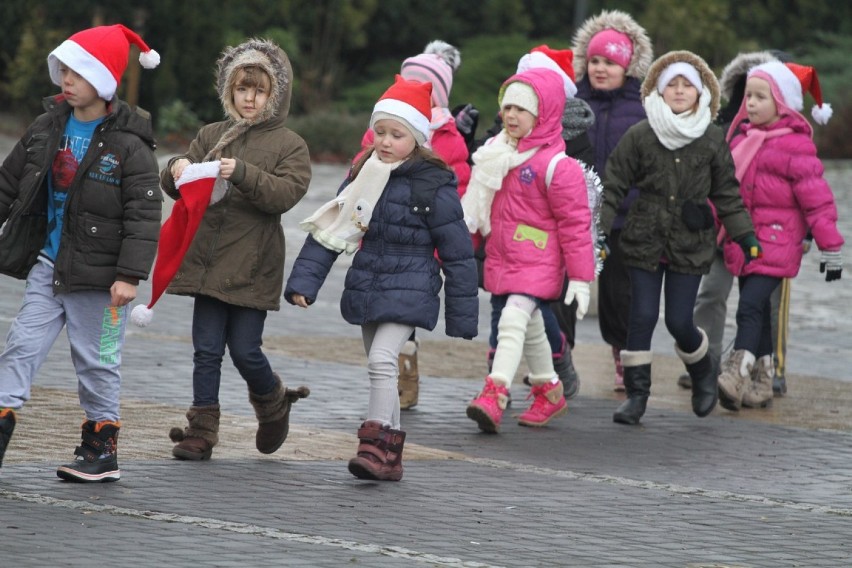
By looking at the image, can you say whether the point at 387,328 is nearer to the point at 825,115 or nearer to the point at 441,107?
the point at 441,107

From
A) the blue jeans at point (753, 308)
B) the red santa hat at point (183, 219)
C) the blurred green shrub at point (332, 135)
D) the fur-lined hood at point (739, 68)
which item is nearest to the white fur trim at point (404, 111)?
the red santa hat at point (183, 219)

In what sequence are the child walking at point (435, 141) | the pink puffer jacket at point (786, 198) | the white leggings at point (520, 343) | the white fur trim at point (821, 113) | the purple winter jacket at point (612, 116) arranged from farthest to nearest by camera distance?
the white fur trim at point (821, 113), the purple winter jacket at point (612, 116), the pink puffer jacket at point (786, 198), the child walking at point (435, 141), the white leggings at point (520, 343)

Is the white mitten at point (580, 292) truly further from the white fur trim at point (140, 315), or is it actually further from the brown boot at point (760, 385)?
the white fur trim at point (140, 315)

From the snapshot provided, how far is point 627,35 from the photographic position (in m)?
10.2

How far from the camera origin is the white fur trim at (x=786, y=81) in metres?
9.76

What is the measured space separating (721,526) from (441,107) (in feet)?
11.6

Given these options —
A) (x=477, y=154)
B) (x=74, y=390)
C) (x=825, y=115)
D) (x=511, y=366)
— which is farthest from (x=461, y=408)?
(x=825, y=115)

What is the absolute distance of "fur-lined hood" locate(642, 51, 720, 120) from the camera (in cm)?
916

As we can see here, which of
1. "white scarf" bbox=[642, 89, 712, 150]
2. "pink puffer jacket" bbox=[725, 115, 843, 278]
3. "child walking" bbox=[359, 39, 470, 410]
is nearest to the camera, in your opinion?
"white scarf" bbox=[642, 89, 712, 150]

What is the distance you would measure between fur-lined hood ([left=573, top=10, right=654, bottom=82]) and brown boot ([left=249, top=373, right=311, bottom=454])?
146 inches

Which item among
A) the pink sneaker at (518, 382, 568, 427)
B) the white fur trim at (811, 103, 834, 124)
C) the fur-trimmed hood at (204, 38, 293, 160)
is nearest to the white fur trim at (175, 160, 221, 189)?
the fur-trimmed hood at (204, 38, 293, 160)

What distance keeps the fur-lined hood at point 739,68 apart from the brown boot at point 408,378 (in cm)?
277

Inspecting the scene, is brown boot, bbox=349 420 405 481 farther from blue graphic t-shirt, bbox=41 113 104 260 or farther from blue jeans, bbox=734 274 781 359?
blue jeans, bbox=734 274 781 359

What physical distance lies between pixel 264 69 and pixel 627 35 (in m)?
3.52
